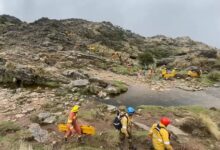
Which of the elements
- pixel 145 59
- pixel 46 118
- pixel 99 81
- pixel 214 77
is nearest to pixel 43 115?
pixel 46 118

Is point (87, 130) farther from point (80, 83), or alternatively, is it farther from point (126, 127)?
point (80, 83)

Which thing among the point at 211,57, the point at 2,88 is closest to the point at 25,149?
the point at 2,88

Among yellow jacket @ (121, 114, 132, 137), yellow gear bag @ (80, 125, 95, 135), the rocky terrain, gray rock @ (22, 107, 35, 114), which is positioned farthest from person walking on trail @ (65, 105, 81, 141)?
gray rock @ (22, 107, 35, 114)

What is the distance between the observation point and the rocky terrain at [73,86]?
14.0 metres

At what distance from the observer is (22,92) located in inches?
869

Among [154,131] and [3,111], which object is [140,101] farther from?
[154,131]

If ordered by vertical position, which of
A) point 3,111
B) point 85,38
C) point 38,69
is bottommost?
point 3,111

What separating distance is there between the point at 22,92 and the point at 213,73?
1787 centimetres

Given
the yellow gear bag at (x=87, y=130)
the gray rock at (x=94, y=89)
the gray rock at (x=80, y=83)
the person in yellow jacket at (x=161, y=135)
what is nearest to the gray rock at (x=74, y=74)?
the gray rock at (x=80, y=83)

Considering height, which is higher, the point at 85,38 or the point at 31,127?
the point at 85,38

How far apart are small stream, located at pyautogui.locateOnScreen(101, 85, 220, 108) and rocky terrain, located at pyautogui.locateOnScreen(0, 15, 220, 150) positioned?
802mm

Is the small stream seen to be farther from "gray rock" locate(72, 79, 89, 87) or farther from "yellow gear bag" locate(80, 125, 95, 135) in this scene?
"yellow gear bag" locate(80, 125, 95, 135)

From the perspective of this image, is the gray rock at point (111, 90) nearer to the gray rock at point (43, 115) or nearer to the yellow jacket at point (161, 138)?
the gray rock at point (43, 115)

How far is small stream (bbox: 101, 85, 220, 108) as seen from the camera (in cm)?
2228
